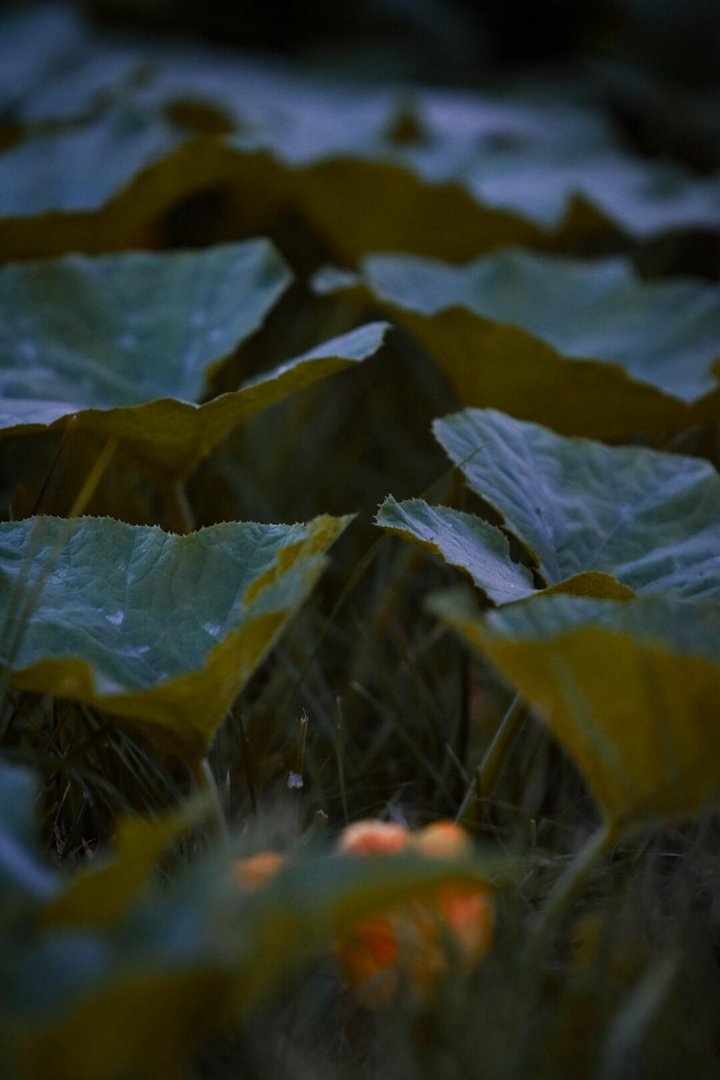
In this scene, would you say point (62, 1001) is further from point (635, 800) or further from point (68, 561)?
point (68, 561)

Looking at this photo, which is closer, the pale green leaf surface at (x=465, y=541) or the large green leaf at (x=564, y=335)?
the pale green leaf surface at (x=465, y=541)

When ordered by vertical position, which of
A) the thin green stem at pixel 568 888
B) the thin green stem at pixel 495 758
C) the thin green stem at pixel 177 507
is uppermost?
the thin green stem at pixel 568 888

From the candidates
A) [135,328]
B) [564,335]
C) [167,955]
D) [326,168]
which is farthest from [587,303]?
[167,955]

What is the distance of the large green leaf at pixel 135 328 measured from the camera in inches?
40.7

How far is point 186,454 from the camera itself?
959 mm

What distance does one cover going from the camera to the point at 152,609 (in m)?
0.75

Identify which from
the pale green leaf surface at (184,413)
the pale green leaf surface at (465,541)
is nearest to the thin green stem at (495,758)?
the pale green leaf surface at (465,541)

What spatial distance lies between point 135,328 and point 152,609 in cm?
52

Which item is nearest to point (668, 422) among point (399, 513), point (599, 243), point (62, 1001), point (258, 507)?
point (258, 507)

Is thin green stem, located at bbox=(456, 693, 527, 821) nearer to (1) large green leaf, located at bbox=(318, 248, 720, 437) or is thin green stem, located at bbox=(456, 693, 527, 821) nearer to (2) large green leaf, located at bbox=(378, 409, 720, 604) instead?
(2) large green leaf, located at bbox=(378, 409, 720, 604)

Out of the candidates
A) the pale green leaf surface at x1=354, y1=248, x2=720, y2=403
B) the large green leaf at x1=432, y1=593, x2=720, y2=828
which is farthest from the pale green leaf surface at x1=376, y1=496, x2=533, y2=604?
the pale green leaf surface at x1=354, y1=248, x2=720, y2=403

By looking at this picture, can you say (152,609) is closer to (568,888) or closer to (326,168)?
(568,888)

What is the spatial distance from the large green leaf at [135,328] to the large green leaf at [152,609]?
175 mm

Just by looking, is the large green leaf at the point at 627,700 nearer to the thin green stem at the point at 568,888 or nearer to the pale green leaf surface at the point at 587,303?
the thin green stem at the point at 568,888
